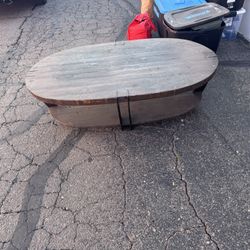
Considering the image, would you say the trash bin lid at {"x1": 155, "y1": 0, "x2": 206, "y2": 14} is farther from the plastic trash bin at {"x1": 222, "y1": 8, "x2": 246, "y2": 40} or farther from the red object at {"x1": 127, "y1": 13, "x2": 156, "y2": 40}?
the plastic trash bin at {"x1": 222, "y1": 8, "x2": 246, "y2": 40}

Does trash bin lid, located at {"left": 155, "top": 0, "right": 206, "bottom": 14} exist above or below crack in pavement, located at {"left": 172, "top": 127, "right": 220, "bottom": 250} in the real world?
above

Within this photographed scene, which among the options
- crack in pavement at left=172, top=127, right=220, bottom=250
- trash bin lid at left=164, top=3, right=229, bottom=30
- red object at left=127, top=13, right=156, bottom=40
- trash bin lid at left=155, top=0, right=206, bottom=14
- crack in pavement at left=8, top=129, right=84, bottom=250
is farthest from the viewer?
red object at left=127, top=13, right=156, bottom=40

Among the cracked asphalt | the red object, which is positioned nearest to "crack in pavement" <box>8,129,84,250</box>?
the cracked asphalt

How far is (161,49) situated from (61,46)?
83.7 inches

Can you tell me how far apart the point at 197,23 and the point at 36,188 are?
2.46 metres

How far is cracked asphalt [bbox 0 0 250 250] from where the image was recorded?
6.18ft

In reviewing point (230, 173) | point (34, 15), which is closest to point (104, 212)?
point (230, 173)

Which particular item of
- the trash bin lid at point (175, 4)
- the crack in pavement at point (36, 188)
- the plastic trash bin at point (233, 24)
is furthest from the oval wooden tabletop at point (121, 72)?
the plastic trash bin at point (233, 24)

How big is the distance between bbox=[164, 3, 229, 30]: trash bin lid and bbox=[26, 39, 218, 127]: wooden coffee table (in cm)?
31

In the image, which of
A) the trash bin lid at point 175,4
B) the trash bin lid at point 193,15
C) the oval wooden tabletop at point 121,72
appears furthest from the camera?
the trash bin lid at point 175,4

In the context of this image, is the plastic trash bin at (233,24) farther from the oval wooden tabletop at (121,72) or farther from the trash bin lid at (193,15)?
the oval wooden tabletop at (121,72)

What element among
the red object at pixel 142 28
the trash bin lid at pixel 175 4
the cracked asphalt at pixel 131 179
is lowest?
the cracked asphalt at pixel 131 179

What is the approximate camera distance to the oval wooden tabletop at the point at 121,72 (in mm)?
2152

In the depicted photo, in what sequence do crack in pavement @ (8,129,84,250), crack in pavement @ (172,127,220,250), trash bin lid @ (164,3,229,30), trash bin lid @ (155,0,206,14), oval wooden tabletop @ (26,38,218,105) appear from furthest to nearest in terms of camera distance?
trash bin lid @ (155,0,206,14) < trash bin lid @ (164,3,229,30) < oval wooden tabletop @ (26,38,218,105) < crack in pavement @ (8,129,84,250) < crack in pavement @ (172,127,220,250)
